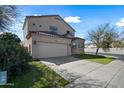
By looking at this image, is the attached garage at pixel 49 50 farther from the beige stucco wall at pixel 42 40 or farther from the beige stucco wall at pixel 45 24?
the beige stucco wall at pixel 45 24

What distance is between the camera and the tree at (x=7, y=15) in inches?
424

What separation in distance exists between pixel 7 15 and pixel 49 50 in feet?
22.3

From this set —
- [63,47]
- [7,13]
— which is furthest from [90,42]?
[7,13]

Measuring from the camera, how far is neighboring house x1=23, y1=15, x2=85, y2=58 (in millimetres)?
15828

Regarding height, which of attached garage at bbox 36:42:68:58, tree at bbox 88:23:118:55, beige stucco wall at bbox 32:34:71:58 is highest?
tree at bbox 88:23:118:55

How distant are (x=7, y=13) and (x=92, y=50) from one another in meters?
29.7

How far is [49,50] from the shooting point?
17.0m

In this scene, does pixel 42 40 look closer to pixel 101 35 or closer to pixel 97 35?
pixel 97 35

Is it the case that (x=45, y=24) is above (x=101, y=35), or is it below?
above

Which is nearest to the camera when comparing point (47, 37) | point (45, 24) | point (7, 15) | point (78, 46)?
point (7, 15)

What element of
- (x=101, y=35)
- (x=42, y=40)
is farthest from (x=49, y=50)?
(x=101, y=35)

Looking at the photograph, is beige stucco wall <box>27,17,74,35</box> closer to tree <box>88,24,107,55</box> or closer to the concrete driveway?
tree <box>88,24,107,55</box>

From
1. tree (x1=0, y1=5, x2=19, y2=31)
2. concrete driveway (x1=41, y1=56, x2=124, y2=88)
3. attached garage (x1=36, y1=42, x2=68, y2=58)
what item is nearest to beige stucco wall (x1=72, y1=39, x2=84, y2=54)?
attached garage (x1=36, y1=42, x2=68, y2=58)
